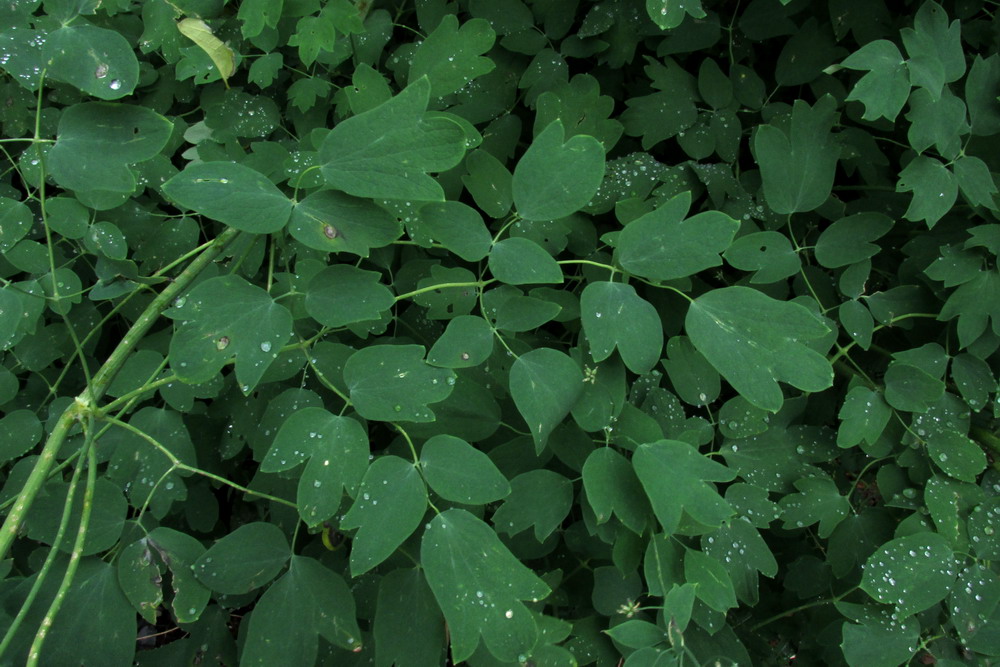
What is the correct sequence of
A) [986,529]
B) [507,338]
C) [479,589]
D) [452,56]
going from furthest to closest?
[452,56] → [986,529] → [507,338] → [479,589]

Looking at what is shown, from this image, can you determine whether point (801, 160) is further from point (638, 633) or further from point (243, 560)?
point (243, 560)

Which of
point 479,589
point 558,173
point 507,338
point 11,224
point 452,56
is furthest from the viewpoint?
point 11,224

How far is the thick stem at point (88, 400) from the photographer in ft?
3.63

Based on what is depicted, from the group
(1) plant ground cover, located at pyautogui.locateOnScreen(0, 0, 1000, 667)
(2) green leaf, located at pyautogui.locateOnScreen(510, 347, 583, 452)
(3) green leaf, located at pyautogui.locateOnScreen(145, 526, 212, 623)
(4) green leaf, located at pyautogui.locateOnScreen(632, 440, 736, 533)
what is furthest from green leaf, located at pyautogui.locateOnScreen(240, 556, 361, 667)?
(4) green leaf, located at pyautogui.locateOnScreen(632, 440, 736, 533)

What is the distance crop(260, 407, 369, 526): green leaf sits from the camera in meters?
1.07

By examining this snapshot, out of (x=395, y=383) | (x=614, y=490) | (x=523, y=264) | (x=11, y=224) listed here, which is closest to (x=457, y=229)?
(x=523, y=264)

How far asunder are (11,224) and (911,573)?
2.01m

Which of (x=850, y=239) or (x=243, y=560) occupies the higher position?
(x=850, y=239)

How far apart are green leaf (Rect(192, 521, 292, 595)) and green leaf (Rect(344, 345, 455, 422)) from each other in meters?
0.32

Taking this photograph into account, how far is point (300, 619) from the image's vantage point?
1183 mm

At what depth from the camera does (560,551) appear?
160 centimetres

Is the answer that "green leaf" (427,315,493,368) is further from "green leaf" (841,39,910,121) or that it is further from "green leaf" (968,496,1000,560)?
"green leaf" (968,496,1000,560)

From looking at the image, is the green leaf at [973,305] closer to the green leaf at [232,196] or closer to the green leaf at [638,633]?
the green leaf at [638,633]

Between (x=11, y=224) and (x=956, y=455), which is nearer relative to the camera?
(x=956, y=455)
